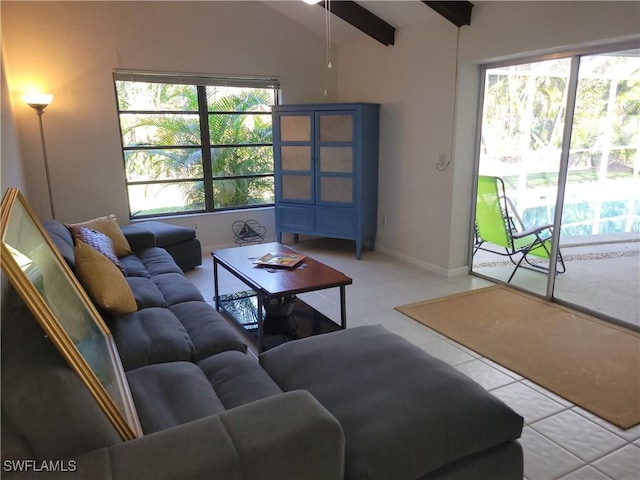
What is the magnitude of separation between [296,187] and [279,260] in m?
2.15

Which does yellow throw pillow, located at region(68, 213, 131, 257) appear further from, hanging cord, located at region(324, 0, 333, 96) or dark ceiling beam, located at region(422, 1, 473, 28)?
dark ceiling beam, located at region(422, 1, 473, 28)

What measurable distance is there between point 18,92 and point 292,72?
9.14ft

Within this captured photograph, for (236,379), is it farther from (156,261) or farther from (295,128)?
(295,128)

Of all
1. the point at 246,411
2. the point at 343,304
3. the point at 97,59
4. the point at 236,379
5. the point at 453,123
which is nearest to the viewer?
the point at 246,411

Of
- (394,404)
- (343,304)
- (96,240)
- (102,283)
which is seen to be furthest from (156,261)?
(394,404)

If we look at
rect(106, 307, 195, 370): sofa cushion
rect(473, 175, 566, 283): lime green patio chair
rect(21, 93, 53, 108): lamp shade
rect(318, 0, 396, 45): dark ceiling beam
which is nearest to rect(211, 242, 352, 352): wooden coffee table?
rect(106, 307, 195, 370): sofa cushion

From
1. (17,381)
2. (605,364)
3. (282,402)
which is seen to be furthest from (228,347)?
(605,364)

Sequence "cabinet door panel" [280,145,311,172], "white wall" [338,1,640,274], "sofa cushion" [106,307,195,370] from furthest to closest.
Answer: "cabinet door panel" [280,145,311,172]
"white wall" [338,1,640,274]
"sofa cushion" [106,307,195,370]

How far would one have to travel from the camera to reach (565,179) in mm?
3576

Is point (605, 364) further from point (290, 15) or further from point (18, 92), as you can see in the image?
point (18, 92)

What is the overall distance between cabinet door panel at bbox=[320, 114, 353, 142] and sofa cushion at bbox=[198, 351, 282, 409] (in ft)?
11.0

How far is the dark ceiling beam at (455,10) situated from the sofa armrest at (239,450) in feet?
11.6

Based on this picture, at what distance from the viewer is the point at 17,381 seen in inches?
42.9

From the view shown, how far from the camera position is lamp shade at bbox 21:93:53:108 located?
3.96m
